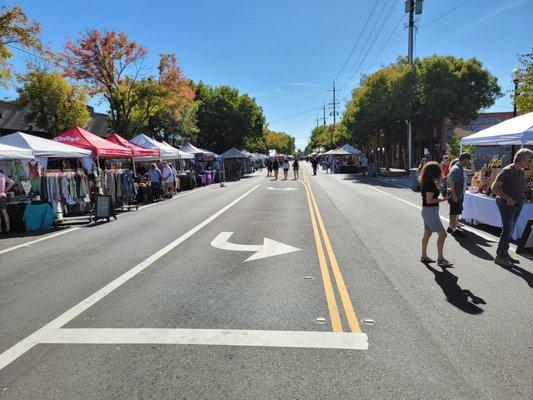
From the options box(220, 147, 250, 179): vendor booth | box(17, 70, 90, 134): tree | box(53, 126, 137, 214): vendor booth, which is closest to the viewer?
box(53, 126, 137, 214): vendor booth

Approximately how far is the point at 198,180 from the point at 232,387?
29593 mm

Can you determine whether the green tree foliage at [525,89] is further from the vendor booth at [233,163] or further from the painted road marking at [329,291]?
the vendor booth at [233,163]

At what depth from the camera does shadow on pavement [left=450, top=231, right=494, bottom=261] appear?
780cm

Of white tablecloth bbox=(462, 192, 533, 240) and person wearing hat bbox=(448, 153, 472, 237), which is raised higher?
person wearing hat bbox=(448, 153, 472, 237)

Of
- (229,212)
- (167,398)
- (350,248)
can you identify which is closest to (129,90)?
(229,212)

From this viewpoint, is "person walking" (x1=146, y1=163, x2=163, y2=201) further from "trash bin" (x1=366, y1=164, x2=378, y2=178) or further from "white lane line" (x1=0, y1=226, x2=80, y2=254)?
"trash bin" (x1=366, y1=164, x2=378, y2=178)

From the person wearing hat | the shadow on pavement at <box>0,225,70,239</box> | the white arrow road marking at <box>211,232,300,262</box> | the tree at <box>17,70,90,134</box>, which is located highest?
the tree at <box>17,70,90,134</box>

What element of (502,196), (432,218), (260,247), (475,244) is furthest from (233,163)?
(502,196)

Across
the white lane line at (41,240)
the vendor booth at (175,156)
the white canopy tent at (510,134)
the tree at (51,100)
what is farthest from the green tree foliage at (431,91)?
the white lane line at (41,240)

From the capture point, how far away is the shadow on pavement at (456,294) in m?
5.21

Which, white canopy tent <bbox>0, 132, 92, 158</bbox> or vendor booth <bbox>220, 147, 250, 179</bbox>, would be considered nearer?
white canopy tent <bbox>0, 132, 92, 158</bbox>

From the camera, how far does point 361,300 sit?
550 cm

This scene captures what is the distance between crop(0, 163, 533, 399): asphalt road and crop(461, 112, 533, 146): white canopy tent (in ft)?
8.81

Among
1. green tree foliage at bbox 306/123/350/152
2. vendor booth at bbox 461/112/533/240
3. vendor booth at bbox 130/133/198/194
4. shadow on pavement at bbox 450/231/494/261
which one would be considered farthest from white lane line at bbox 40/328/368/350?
green tree foliage at bbox 306/123/350/152
